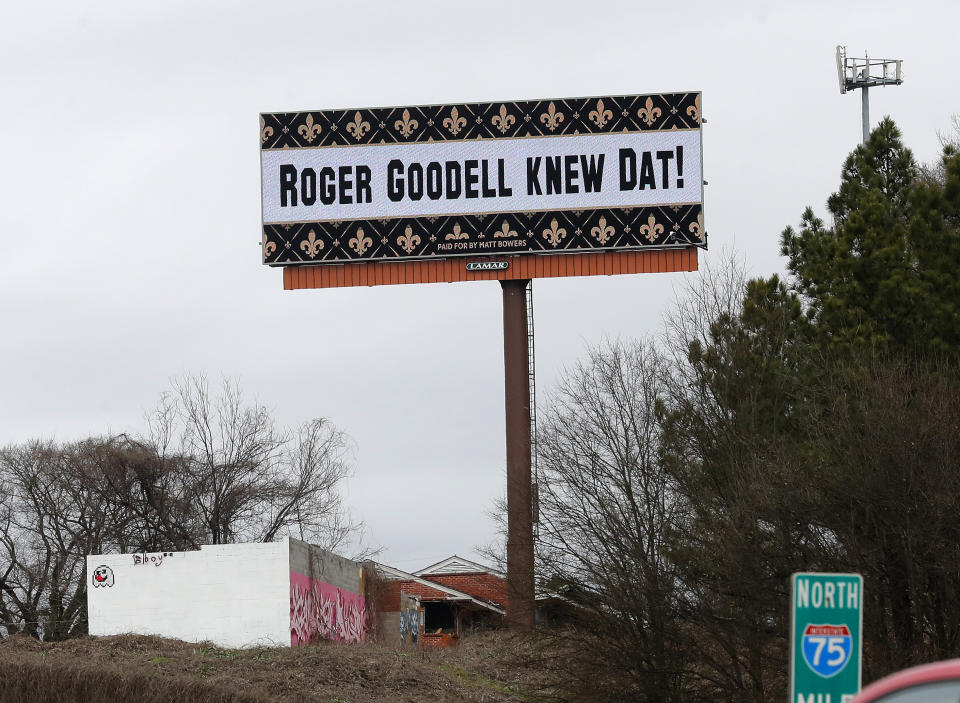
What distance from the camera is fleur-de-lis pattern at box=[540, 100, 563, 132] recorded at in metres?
47.5

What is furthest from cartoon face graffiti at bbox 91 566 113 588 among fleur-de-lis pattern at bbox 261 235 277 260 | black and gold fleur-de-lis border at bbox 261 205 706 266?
fleur-de-lis pattern at bbox 261 235 277 260

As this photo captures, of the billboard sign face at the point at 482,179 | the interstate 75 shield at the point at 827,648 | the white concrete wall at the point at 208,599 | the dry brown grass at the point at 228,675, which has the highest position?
the billboard sign face at the point at 482,179

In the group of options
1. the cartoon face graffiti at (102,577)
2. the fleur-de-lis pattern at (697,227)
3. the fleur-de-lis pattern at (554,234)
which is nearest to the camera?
the cartoon face graffiti at (102,577)

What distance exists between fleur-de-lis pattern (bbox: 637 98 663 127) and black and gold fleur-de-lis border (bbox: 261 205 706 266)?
111 inches

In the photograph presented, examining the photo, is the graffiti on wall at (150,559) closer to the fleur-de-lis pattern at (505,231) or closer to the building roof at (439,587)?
the fleur-de-lis pattern at (505,231)

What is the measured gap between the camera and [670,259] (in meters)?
46.7

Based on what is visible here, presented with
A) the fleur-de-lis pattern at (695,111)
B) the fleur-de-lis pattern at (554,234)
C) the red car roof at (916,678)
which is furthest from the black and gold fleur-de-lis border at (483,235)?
the red car roof at (916,678)

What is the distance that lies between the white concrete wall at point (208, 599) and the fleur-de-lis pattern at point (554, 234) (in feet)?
46.0

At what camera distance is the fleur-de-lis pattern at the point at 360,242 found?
1900 inches

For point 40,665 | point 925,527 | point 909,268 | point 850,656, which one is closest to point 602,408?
point 909,268

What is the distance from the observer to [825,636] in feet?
28.7

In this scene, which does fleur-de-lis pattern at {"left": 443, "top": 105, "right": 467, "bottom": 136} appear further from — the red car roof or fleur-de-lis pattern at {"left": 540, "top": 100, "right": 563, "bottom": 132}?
the red car roof

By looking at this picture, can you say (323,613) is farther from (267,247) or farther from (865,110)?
(865,110)

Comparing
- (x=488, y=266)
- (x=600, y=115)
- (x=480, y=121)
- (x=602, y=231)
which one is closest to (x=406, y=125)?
(x=480, y=121)
